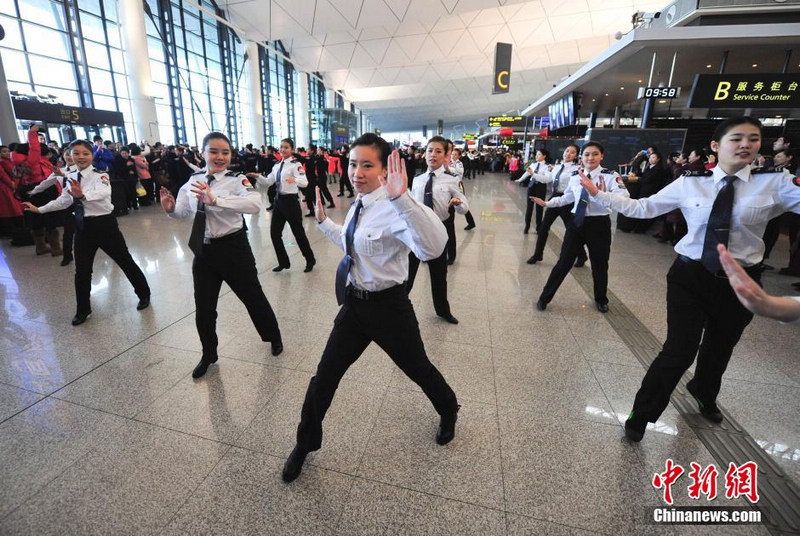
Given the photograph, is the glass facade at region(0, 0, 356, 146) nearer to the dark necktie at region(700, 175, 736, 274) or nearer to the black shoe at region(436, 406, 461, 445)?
the black shoe at region(436, 406, 461, 445)

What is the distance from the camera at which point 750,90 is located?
7133 millimetres

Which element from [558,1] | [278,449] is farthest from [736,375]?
[558,1]

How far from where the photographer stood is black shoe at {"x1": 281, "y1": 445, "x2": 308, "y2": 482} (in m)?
1.99

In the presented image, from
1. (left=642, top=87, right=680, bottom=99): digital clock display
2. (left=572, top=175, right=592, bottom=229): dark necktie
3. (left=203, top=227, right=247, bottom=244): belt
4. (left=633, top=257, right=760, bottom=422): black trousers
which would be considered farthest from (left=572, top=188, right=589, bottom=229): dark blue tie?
(left=642, top=87, right=680, bottom=99): digital clock display

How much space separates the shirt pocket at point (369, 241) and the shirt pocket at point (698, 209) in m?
1.85

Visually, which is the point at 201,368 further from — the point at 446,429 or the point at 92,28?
the point at 92,28

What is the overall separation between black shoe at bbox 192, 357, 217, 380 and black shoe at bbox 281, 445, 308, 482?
1.35m

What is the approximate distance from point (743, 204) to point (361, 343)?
7.24 feet

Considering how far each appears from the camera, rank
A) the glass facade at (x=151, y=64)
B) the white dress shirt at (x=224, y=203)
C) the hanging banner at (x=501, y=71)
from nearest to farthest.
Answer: the white dress shirt at (x=224, y=203), the glass facade at (x=151, y=64), the hanging banner at (x=501, y=71)

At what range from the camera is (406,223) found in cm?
160

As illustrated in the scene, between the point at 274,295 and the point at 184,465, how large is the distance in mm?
2721

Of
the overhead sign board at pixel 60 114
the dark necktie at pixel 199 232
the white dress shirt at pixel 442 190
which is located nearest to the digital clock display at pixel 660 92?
the white dress shirt at pixel 442 190

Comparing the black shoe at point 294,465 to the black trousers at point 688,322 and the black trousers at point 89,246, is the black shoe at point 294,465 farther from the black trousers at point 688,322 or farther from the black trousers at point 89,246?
the black trousers at point 89,246

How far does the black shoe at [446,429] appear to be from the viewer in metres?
2.22
